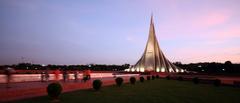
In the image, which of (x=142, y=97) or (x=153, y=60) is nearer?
(x=142, y=97)

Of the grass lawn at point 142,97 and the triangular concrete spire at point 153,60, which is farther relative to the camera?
the triangular concrete spire at point 153,60

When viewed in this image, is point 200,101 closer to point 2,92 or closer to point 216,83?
point 2,92

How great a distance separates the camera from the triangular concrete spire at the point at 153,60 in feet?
146

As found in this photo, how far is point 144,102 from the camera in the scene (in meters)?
9.22

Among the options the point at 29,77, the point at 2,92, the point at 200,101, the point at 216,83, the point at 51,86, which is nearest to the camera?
the point at 2,92

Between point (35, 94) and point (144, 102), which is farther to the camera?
point (35, 94)

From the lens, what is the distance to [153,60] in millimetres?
45969

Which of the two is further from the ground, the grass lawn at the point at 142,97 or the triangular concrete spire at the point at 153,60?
the triangular concrete spire at the point at 153,60

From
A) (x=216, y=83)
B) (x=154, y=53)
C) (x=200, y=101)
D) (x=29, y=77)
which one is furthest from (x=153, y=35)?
(x=200, y=101)

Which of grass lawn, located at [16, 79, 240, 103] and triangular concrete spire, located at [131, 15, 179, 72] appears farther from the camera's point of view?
triangular concrete spire, located at [131, 15, 179, 72]

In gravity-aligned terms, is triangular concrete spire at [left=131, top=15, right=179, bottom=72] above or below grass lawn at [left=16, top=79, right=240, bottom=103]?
above

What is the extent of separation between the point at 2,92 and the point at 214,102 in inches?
281

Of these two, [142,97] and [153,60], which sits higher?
[153,60]

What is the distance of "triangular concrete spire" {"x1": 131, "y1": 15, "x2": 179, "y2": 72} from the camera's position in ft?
146
